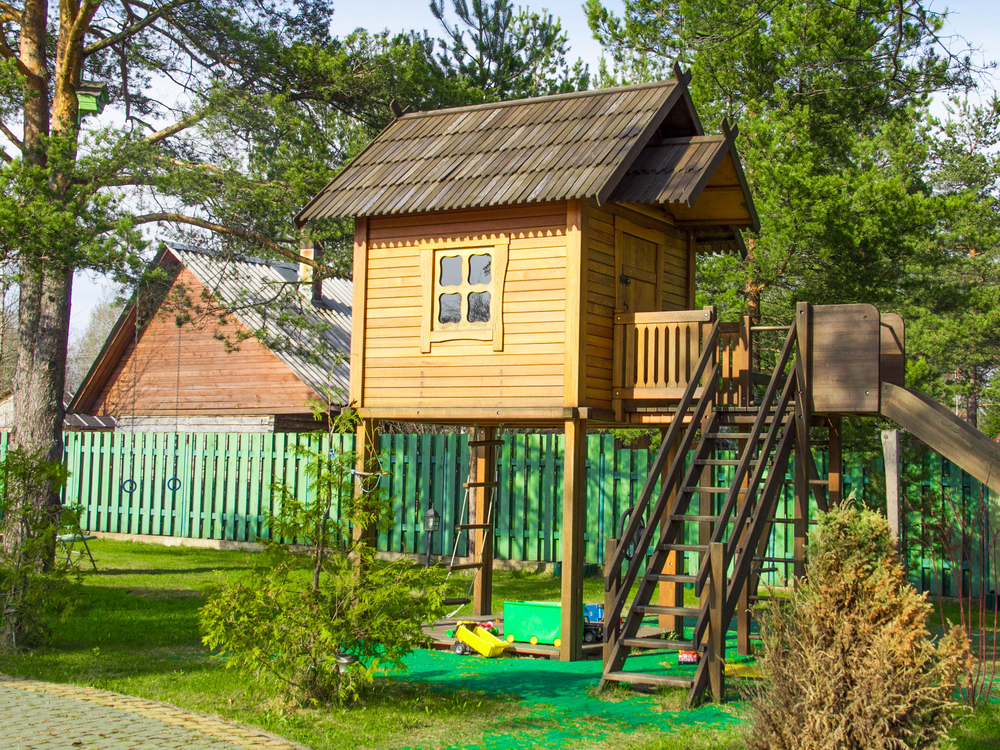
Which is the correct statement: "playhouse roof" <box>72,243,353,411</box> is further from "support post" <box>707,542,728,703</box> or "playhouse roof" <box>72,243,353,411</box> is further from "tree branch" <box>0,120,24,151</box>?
"support post" <box>707,542,728,703</box>

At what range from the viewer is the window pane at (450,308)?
39.7ft

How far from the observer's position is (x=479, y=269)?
39.4ft

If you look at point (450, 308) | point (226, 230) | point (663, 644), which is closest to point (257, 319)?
point (226, 230)

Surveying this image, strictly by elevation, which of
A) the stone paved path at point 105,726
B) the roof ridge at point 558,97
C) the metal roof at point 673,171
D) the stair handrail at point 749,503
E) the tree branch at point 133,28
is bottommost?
the stone paved path at point 105,726

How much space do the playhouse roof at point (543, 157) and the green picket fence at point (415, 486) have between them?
421 centimetres

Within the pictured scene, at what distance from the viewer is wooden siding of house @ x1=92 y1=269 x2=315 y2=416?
82.7 ft

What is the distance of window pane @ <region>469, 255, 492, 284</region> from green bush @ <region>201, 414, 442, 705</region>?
3.87 meters

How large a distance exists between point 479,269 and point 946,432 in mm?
5328

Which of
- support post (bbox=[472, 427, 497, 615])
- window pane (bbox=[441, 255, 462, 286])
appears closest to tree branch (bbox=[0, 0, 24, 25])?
window pane (bbox=[441, 255, 462, 286])

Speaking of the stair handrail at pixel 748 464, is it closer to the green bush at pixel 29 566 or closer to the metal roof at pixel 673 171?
the metal roof at pixel 673 171

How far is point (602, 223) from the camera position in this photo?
11805 millimetres

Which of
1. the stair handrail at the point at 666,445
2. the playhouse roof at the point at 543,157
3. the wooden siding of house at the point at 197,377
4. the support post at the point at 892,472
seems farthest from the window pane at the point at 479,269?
the wooden siding of house at the point at 197,377

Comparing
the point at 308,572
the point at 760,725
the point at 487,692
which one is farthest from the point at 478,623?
the point at 760,725

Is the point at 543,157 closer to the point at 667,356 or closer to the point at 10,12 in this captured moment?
the point at 667,356
